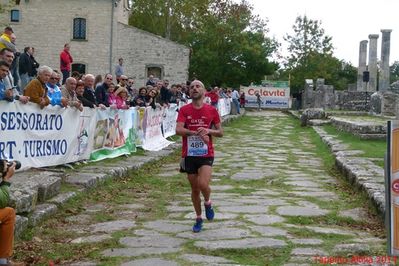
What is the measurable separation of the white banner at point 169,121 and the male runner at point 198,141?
10.8 metres

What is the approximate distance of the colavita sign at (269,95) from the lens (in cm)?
5044

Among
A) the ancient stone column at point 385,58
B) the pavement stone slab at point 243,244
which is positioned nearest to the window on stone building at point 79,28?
the ancient stone column at point 385,58

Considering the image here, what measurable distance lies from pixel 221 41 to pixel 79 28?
38.1 feet

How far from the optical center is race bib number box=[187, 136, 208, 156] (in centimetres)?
711

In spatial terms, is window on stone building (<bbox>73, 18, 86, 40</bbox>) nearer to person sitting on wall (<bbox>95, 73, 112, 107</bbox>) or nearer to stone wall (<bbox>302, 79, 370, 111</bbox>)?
stone wall (<bbox>302, 79, 370, 111</bbox>)

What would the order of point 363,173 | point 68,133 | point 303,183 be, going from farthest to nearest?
point 303,183
point 68,133
point 363,173

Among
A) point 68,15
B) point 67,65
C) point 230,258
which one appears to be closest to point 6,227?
point 230,258

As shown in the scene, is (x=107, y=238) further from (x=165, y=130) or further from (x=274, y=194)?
(x=165, y=130)

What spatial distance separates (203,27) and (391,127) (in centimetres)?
4555

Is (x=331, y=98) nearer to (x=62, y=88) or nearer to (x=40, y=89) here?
(x=62, y=88)

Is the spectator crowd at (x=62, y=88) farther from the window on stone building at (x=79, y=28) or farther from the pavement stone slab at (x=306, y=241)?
the window on stone building at (x=79, y=28)

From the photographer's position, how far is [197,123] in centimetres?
721

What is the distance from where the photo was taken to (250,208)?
8.09 meters

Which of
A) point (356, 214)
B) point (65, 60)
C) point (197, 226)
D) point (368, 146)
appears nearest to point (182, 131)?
point (197, 226)
